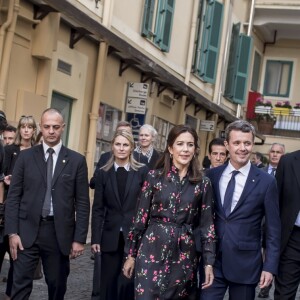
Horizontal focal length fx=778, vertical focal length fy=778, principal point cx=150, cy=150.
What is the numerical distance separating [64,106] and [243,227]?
8.17 meters

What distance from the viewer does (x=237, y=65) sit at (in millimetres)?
23484

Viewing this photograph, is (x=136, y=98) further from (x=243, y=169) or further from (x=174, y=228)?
(x=174, y=228)

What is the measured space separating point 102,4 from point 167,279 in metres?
9.38

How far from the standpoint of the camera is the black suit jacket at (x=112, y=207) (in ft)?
22.9

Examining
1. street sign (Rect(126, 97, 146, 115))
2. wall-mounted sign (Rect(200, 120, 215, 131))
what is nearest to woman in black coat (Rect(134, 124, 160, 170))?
street sign (Rect(126, 97, 146, 115))

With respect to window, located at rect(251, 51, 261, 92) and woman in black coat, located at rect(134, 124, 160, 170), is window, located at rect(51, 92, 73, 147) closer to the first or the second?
woman in black coat, located at rect(134, 124, 160, 170)

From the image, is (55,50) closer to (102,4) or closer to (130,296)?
(102,4)

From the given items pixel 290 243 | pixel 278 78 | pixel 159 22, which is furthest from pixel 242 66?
pixel 290 243

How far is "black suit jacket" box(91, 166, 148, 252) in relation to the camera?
6.96 meters

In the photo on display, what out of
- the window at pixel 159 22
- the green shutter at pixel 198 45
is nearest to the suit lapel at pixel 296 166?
the window at pixel 159 22

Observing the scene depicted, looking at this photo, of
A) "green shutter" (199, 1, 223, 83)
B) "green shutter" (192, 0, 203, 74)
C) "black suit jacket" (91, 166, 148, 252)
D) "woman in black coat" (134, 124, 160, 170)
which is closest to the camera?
"black suit jacket" (91, 166, 148, 252)

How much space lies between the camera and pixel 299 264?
6277 millimetres

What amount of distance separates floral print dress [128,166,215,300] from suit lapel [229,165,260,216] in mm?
214

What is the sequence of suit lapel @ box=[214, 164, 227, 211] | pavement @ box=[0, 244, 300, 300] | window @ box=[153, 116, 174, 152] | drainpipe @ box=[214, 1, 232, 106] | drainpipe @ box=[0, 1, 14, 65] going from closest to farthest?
suit lapel @ box=[214, 164, 227, 211], pavement @ box=[0, 244, 300, 300], drainpipe @ box=[0, 1, 14, 65], window @ box=[153, 116, 174, 152], drainpipe @ box=[214, 1, 232, 106]
